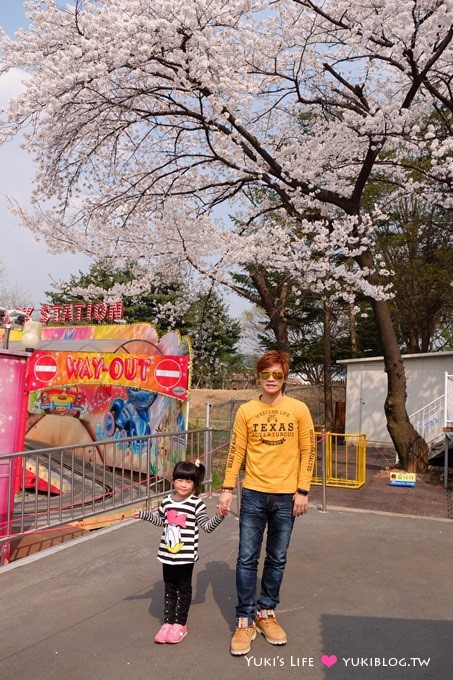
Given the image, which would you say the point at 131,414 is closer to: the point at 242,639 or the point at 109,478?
the point at 109,478

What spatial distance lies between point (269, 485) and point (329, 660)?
109 cm

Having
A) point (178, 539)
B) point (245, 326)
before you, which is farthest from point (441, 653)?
point (245, 326)

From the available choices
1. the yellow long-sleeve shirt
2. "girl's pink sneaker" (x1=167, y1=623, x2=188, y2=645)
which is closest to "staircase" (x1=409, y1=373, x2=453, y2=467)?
the yellow long-sleeve shirt

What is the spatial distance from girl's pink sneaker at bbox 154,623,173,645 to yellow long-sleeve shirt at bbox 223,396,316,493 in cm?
101

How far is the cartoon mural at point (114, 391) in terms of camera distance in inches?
491

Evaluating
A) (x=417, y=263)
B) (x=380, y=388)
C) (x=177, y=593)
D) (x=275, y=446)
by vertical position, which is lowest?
(x=177, y=593)

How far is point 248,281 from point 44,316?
9.08m

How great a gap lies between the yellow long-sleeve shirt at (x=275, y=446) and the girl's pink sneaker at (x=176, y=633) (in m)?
0.99

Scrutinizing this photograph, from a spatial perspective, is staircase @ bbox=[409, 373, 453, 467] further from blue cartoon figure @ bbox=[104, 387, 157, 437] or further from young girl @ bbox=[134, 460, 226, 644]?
young girl @ bbox=[134, 460, 226, 644]

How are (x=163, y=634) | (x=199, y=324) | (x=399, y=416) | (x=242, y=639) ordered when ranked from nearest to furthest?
Answer: (x=242, y=639) → (x=163, y=634) → (x=399, y=416) → (x=199, y=324)

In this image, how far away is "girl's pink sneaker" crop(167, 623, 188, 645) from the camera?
3803 mm

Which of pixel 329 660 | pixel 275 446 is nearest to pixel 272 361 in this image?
pixel 275 446

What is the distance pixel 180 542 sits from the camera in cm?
392

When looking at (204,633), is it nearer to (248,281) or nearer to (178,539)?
(178,539)
